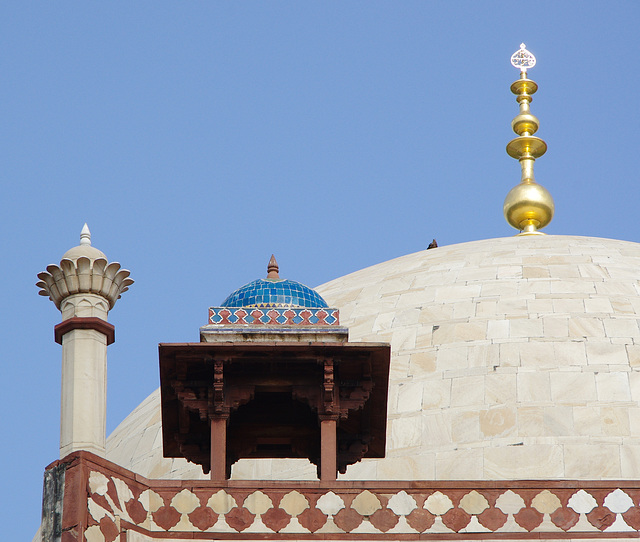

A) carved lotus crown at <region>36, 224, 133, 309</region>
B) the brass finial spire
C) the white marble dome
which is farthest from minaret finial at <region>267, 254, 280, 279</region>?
the brass finial spire

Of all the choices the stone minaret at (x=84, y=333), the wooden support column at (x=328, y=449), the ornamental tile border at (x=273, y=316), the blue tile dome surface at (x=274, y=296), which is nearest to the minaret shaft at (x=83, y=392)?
the stone minaret at (x=84, y=333)

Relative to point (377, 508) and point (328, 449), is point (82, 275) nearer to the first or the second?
point (328, 449)

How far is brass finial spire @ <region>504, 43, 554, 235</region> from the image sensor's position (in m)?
29.1

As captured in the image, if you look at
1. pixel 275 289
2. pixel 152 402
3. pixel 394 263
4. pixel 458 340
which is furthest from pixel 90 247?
pixel 394 263

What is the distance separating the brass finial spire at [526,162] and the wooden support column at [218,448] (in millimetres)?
14538

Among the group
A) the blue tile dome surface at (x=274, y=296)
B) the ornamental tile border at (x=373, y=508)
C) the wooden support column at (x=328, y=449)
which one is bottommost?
the ornamental tile border at (x=373, y=508)

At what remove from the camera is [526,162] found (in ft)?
99.1

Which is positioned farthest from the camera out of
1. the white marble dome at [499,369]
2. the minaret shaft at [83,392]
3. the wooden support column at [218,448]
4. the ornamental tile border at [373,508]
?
the white marble dome at [499,369]

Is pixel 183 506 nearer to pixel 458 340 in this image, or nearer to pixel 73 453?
pixel 73 453

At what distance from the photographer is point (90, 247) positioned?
14.4 meters

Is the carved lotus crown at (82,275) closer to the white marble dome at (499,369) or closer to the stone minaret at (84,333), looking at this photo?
the stone minaret at (84,333)

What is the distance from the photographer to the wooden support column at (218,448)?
1436 centimetres

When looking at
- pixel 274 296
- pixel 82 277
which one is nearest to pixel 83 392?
pixel 82 277

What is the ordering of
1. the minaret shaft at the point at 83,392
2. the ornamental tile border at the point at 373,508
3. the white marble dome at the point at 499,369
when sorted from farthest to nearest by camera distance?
the white marble dome at the point at 499,369 < the minaret shaft at the point at 83,392 < the ornamental tile border at the point at 373,508
